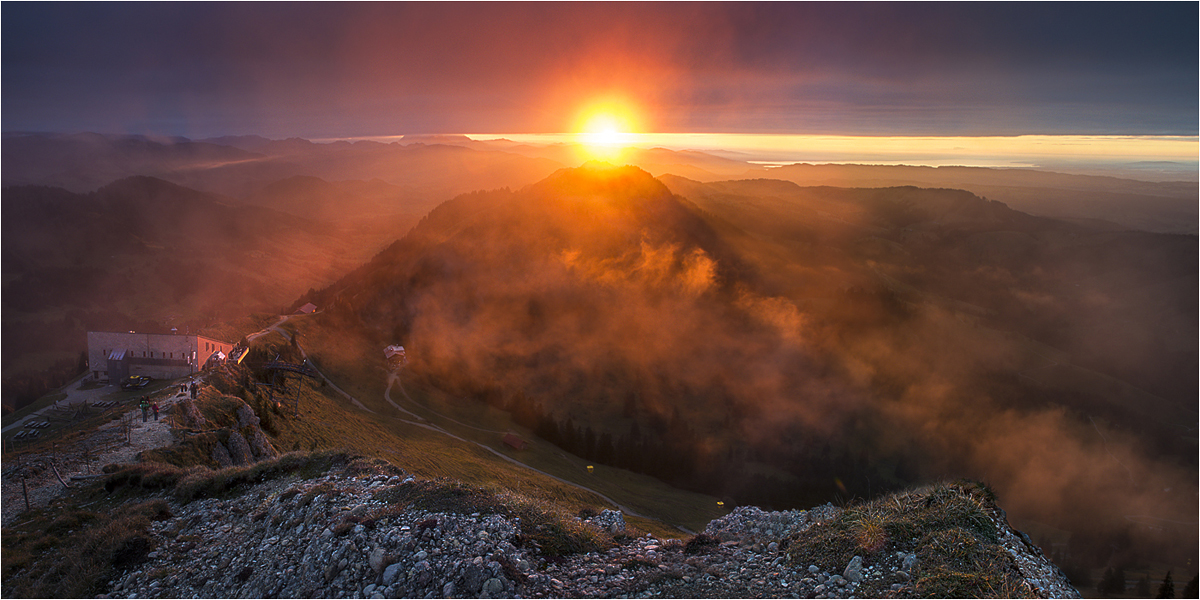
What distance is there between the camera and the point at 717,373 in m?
136

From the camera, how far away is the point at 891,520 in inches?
583

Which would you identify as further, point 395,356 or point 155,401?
point 395,356

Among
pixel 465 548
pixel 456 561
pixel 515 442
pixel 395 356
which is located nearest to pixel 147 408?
pixel 465 548

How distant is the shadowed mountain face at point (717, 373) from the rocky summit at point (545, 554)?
7692 centimetres

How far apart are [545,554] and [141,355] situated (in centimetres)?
5169

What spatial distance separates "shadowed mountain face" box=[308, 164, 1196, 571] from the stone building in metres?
51.1

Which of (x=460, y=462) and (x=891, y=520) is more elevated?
(x=891, y=520)

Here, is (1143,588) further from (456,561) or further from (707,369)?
(456,561)

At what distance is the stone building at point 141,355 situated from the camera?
156 feet

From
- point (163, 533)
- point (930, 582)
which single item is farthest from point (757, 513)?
point (163, 533)

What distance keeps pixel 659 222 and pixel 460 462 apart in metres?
126

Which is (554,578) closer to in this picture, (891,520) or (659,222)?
(891,520)

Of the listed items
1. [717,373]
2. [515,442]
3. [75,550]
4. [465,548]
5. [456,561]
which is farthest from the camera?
[717,373]

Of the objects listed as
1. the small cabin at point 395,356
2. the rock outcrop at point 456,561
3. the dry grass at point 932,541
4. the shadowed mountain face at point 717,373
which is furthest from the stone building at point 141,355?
the dry grass at point 932,541
